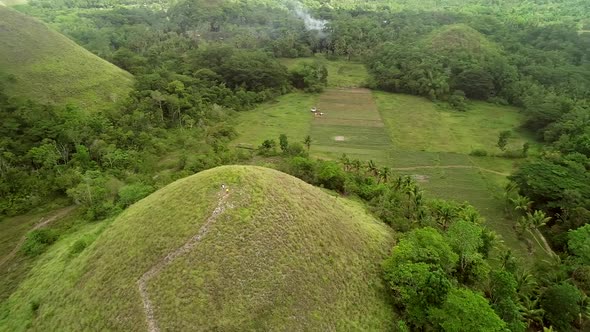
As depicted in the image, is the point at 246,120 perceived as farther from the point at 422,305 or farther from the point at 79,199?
the point at 422,305

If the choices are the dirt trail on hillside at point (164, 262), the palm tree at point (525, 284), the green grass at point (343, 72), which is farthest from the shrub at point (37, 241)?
the green grass at point (343, 72)

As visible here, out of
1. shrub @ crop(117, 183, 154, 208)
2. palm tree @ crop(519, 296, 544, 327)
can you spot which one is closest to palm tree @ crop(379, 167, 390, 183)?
palm tree @ crop(519, 296, 544, 327)

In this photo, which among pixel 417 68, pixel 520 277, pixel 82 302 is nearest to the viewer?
pixel 82 302

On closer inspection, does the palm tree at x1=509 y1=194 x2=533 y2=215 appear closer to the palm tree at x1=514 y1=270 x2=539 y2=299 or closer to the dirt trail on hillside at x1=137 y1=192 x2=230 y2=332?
the palm tree at x1=514 y1=270 x2=539 y2=299

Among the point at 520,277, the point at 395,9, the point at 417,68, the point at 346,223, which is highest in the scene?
the point at 395,9

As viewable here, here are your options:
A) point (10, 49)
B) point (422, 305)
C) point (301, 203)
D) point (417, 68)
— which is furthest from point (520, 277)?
point (10, 49)

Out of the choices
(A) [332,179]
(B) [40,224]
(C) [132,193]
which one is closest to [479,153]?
(A) [332,179]

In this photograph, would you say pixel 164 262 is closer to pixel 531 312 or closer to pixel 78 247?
pixel 78 247
